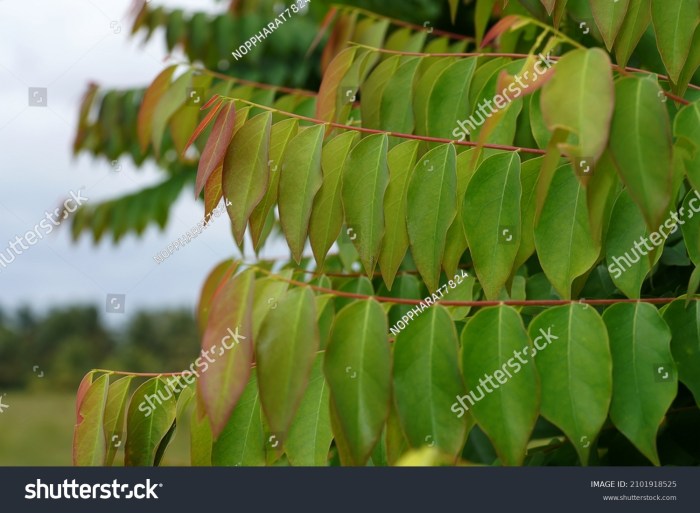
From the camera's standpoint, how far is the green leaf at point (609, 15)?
883mm

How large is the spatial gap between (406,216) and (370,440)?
1.02 ft

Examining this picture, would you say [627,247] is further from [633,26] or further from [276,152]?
[276,152]

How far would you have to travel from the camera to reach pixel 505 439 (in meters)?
0.80

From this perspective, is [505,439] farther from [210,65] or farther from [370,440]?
[210,65]

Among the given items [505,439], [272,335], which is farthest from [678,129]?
[272,335]

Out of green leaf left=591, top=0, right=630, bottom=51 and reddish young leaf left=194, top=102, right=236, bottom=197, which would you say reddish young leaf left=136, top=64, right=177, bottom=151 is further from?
green leaf left=591, top=0, right=630, bottom=51

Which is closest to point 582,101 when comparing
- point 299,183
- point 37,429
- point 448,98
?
point 299,183

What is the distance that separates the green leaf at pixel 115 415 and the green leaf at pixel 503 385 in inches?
19.6

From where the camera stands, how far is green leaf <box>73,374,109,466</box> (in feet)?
3.25

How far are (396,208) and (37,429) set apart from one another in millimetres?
9613

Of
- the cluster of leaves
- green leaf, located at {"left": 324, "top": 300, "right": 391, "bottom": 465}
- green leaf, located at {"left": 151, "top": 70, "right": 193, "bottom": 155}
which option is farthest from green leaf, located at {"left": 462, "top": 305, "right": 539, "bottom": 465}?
green leaf, located at {"left": 151, "top": 70, "right": 193, "bottom": 155}

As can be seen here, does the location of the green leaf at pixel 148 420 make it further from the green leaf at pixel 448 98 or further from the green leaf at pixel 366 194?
the green leaf at pixel 448 98

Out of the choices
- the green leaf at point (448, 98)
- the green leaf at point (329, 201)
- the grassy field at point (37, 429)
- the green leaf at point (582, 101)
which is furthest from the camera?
the grassy field at point (37, 429)

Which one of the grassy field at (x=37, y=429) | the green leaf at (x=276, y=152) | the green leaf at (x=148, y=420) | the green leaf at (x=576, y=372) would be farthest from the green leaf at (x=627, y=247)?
the grassy field at (x=37, y=429)
